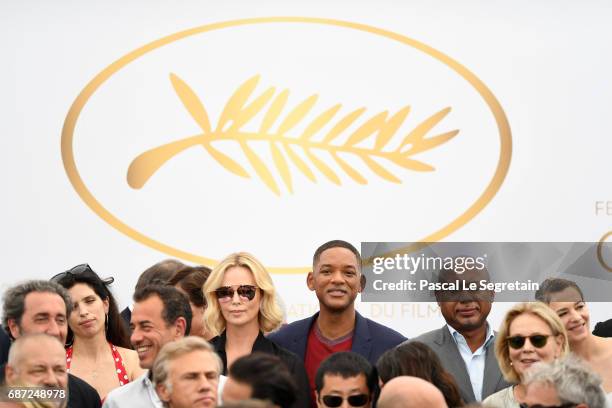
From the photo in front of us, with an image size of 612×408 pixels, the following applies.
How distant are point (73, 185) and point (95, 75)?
2.11 feet

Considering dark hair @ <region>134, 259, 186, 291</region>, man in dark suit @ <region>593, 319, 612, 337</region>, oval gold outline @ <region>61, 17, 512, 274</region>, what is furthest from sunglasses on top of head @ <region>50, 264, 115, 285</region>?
man in dark suit @ <region>593, 319, 612, 337</region>

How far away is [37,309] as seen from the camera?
20.1ft

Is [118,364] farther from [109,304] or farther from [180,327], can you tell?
[180,327]

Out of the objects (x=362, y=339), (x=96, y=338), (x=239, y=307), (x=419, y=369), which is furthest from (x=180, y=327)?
(x=419, y=369)

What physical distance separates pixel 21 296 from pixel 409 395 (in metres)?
2.20

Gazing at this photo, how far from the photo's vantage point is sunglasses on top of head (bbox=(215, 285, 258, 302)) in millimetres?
6480

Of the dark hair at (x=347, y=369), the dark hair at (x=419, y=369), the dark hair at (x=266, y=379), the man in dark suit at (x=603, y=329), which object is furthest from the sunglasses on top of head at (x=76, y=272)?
the man in dark suit at (x=603, y=329)

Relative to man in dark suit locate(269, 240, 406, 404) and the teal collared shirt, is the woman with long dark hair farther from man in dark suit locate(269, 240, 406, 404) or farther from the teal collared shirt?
the teal collared shirt

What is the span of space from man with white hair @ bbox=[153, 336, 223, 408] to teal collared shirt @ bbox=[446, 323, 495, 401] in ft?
5.52

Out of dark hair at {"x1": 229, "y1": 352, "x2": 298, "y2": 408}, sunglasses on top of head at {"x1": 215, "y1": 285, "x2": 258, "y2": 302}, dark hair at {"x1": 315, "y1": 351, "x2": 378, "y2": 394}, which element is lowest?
dark hair at {"x1": 229, "y1": 352, "x2": 298, "y2": 408}

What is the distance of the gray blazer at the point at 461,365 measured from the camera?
6379 mm

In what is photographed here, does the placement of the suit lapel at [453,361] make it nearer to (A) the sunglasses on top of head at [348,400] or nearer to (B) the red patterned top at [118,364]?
(A) the sunglasses on top of head at [348,400]

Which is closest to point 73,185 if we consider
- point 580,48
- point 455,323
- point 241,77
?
point 241,77

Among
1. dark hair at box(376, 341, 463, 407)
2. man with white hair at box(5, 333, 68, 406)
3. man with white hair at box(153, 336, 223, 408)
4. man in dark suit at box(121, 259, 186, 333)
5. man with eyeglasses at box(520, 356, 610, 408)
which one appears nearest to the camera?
man with eyeglasses at box(520, 356, 610, 408)
